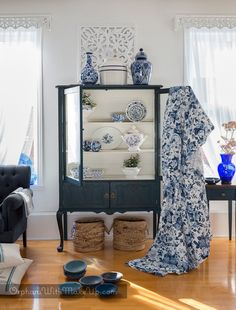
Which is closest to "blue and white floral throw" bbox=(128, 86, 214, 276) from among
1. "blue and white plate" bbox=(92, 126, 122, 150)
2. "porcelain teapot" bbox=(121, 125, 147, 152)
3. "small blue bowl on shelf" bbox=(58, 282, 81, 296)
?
"porcelain teapot" bbox=(121, 125, 147, 152)

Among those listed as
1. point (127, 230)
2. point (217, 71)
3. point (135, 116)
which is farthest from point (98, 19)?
point (127, 230)

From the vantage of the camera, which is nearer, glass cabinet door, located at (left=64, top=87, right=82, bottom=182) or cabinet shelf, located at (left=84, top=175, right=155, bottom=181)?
glass cabinet door, located at (left=64, top=87, right=82, bottom=182)

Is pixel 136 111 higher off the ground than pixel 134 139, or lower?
higher

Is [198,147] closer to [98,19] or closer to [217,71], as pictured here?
[217,71]

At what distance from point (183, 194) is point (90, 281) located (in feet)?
3.64

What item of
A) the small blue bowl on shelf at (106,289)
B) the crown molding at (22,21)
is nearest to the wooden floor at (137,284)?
the small blue bowl on shelf at (106,289)

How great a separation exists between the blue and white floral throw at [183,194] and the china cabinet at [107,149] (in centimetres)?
45

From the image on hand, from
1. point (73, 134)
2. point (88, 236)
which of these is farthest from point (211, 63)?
point (88, 236)

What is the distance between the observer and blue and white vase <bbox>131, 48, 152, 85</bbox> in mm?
3854

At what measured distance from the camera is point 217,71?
14.3 ft

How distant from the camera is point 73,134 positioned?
3.90 m

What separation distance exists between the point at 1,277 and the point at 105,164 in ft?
5.63

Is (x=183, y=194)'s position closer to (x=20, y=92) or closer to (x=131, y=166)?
(x=131, y=166)

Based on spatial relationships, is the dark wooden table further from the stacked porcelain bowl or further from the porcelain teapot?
the stacked porcelain bowl
